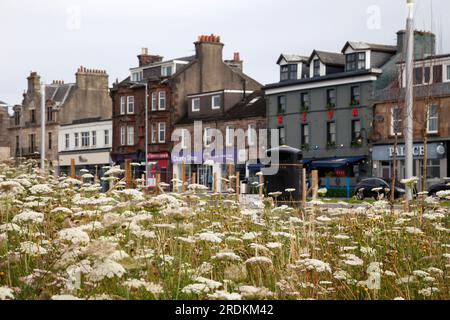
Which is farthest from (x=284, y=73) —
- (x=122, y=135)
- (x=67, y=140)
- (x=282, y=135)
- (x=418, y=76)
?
(x=67, y=140)

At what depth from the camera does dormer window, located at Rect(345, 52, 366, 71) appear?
159ft

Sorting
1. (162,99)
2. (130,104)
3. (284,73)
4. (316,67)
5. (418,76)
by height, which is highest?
(316,67)

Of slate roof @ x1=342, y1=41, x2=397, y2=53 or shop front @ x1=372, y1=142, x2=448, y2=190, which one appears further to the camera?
slate roof @ x1=342, y1=41, x2=397, y2=53

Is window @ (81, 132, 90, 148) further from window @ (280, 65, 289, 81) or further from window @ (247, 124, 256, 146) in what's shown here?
window @ (280, 65, 289, 81)

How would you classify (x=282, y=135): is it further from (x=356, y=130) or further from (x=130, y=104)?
(x=130, y=104)

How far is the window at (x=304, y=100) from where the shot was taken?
5259 centimetres

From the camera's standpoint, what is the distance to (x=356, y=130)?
49.2m

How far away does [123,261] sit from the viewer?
514 cm

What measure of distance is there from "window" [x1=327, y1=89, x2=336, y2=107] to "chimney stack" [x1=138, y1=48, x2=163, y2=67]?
24.5m

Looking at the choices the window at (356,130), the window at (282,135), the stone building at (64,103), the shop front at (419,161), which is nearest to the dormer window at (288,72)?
the window at (282,135)

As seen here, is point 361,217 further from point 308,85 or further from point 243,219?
point 308,85

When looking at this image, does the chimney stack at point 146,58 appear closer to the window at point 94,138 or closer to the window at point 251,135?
the window at point 94,138

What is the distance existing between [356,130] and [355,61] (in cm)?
444

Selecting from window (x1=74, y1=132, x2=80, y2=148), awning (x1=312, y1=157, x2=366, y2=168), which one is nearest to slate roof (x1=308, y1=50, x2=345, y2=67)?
awning (x1=312, y1=157, x2=366, y2=168)
